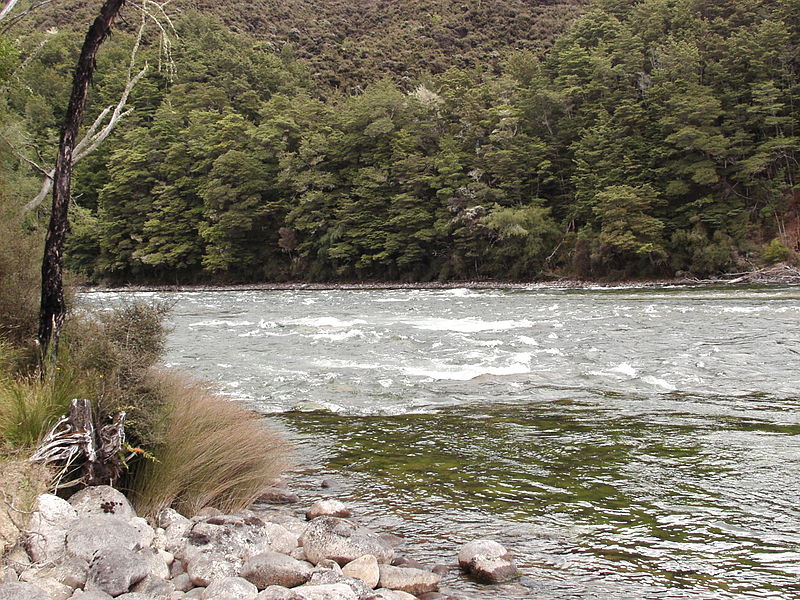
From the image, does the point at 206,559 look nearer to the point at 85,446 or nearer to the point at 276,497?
the point at 85,446

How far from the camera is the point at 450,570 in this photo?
496cm

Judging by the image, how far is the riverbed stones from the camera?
189 inches

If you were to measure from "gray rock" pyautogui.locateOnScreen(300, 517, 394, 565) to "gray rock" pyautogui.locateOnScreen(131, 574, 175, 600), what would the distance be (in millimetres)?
1098

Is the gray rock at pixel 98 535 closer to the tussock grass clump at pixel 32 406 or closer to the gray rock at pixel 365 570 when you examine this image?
the tussock grass clump at pixel 32 406

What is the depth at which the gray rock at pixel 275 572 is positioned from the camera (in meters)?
4.36

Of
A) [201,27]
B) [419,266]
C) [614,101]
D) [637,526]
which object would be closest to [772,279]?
[614,101]

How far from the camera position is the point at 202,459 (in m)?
6.00

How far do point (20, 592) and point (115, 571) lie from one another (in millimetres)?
714

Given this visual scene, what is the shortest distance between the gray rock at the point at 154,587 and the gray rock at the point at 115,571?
0.03m

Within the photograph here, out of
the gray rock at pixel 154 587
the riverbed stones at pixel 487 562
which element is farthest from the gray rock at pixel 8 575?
the riverbed stones at pixel 487 562

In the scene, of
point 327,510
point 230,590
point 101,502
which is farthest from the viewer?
point 327,510

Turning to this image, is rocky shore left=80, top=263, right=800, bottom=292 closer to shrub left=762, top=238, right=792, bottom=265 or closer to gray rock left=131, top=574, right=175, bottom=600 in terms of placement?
shrub left=762, top=238, right=792, bottom=265

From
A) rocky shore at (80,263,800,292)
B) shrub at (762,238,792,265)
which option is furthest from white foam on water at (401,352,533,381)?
shrub at (762,238,792,265)

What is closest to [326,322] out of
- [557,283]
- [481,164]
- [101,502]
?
[101,502]
